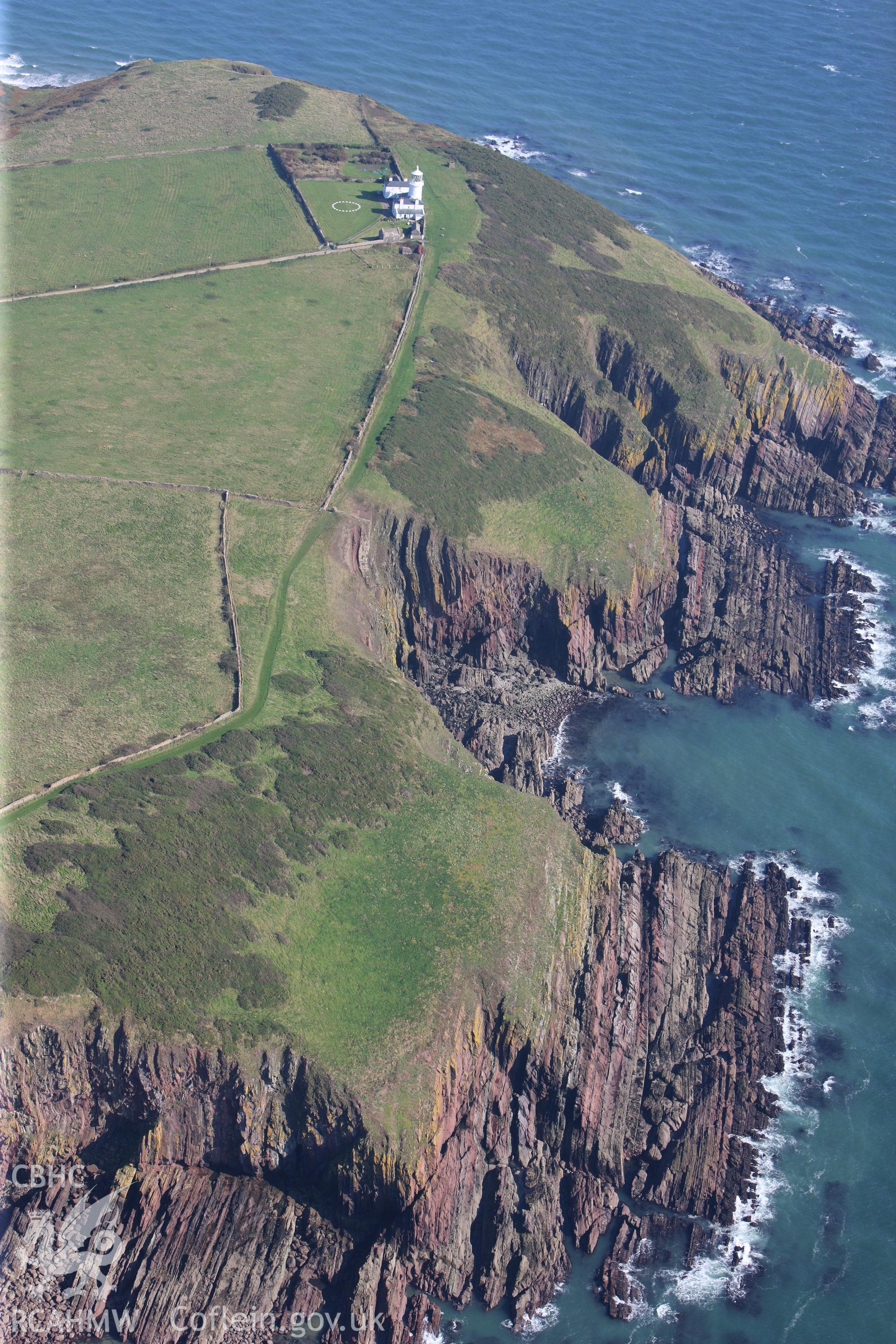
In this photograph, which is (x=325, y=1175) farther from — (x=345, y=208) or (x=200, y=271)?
(x=345, y=208)

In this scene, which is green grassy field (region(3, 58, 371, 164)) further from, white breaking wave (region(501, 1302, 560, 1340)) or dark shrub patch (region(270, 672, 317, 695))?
white breaking wave (region(501, 1302, 560, 1340))

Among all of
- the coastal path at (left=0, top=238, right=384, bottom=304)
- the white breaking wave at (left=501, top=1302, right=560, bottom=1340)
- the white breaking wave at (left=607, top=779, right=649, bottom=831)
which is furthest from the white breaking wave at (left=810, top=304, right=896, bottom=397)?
the white breaking wave at (left=501, top=1302, right=560, bottom=1340)

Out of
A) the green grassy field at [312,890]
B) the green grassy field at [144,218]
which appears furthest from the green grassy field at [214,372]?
the green grassy field at [312,890]

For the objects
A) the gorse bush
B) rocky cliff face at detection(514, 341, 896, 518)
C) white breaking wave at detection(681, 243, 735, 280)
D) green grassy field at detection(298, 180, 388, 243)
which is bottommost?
rocky cliff face at detection(514, 341, 896, 518)

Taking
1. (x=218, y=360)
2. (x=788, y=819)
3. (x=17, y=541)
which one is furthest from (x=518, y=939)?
(x=218, y=360)

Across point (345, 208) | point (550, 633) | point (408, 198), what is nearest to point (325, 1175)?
point (550, 633)

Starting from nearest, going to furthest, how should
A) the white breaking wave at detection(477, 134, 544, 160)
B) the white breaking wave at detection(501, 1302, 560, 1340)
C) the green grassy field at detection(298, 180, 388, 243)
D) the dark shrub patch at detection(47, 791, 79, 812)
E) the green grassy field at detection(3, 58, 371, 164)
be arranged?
1. the white breaking wave at detection(501, 1302, 560, 1340)
2. the dark shrub patch at detection(47, 791, 79, 812)
3. the green grassy field at detection(298, 180, 388, 243)
4. the green grassy field at detection(3, 58, 371, 164)
5. the white breaking wave at detection(477, 134, 544, 160)
